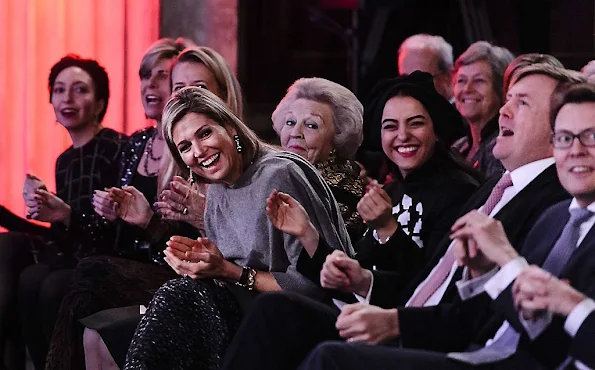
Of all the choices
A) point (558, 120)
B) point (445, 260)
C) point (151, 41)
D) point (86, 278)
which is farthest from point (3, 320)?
point (558, 120)

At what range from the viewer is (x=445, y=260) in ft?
10.3

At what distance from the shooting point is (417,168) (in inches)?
141

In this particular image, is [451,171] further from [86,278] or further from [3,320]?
[3,320]

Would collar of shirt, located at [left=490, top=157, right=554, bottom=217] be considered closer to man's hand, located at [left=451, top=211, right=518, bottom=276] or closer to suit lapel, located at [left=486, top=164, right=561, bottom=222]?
suit lapel, located at [left=486, top=164, right=561, bottom=222]

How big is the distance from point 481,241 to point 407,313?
1.18ft

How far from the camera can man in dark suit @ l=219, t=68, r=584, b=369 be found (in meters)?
2.93

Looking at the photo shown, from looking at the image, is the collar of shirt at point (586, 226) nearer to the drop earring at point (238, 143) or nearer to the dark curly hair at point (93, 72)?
the drop earring at point (238, 143)

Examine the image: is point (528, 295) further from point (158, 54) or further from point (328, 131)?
point (158, 54)

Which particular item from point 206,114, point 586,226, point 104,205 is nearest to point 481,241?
point 586,226

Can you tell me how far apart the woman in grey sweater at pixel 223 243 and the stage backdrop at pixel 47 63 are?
1867mm

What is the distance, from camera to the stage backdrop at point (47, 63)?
216 inches

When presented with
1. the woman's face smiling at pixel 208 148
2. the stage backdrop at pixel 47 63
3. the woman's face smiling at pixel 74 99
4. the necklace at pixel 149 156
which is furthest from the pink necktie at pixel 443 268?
the stage backdrop at pixel 47 63

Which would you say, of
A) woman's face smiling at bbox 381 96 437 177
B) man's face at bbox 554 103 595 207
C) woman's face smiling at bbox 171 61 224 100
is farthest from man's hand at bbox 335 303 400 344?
woman's face smiling at bbox 171 61 224 100

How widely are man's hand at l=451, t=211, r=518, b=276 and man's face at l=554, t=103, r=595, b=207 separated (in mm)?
185
